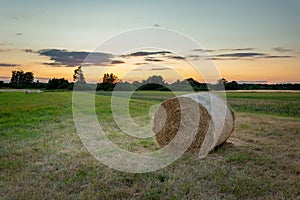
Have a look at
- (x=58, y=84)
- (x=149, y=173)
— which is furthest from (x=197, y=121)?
(x=58, y=84)

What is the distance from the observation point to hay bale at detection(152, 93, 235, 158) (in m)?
7.21

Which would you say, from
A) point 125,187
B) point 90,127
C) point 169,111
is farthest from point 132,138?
point 125,187

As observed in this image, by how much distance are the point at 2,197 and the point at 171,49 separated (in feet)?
23.5

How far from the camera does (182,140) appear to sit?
296 inches

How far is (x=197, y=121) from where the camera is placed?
24.5 ft

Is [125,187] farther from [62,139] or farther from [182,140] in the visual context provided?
[62,139]

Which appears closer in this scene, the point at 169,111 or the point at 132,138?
the point at 169,111

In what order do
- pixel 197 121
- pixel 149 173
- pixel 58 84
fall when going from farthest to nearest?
pixel 58 84
pixel 197 121
pixel 149 173

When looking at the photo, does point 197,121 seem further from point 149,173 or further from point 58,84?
point 58,84

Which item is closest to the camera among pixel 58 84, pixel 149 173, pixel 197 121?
pixel 149 173

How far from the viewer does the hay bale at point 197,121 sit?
7207 mm

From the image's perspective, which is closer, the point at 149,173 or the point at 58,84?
the point at 149,173

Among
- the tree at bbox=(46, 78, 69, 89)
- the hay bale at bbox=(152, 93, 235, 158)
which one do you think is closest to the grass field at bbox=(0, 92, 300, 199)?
the hay bale at bbox=(152, 93, 235, 158)

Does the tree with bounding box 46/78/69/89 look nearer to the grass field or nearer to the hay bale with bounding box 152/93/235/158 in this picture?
the grass field
